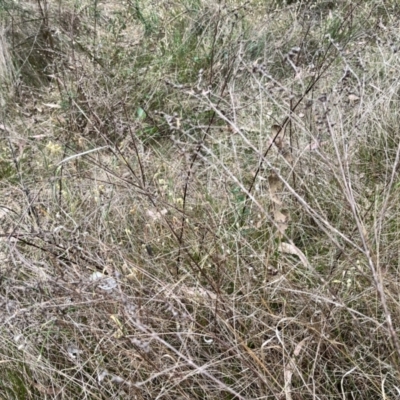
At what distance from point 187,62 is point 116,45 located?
531 millimetres

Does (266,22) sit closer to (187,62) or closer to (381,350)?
(187,62)

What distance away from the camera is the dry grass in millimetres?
1407

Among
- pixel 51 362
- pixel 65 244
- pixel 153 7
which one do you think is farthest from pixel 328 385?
pixel 153 7

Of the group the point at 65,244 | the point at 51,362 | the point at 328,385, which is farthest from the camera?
the point at 65,244

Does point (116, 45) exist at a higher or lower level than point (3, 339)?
higher

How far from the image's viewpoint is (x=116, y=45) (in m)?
3.49

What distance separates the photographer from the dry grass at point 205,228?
1.41 meters

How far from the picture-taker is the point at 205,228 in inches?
67.3

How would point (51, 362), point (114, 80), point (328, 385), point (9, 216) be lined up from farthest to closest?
1. point (114, 80)
2. point (9, 216)
3. point (51, 362)
4. point (328, 385)

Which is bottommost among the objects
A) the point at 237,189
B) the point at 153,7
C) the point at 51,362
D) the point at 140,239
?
the point at 51,362

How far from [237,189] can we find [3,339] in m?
0.97

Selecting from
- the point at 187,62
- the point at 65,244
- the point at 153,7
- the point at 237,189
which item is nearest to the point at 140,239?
the point at 65,244

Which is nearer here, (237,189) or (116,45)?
(237,189)

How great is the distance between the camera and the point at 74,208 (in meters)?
2.21
